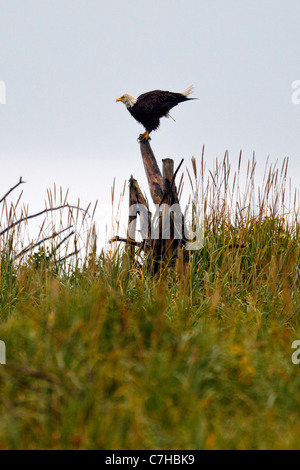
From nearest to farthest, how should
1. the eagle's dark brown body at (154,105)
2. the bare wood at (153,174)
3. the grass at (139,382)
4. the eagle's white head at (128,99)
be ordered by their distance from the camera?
1. the grass at (139,382)
2. the bare wood at (153,174)
3. the eagle's dark brown body at (154,105)
4. the eagle's white head at (128,99)

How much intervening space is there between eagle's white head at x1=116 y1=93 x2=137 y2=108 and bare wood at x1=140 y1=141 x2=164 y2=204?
1.34m

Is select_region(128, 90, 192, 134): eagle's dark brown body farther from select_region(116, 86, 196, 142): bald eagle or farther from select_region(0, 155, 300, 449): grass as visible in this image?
select_region(0, 155, 300, 449): grass

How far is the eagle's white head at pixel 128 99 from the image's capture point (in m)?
7.24

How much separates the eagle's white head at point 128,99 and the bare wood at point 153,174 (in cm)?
134

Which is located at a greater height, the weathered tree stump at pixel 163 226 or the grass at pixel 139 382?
the weathered tree stump at pixel 163 226

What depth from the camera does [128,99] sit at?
728cm

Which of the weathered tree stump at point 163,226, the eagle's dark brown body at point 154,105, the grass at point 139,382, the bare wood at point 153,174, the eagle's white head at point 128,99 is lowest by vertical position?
the grass at point 139,382

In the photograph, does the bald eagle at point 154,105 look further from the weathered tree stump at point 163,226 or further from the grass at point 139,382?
the grass at point 139,382

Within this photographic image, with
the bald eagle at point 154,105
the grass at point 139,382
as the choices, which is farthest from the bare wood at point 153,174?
the grass at point 139,382

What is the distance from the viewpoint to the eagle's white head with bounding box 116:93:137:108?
724 cm

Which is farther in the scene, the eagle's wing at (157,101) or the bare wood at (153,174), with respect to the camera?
the eagle's wing at (157,101)

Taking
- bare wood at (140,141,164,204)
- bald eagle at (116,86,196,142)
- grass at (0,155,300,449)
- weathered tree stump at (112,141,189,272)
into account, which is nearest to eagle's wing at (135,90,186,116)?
bald eagle at (116,86,196,142)
